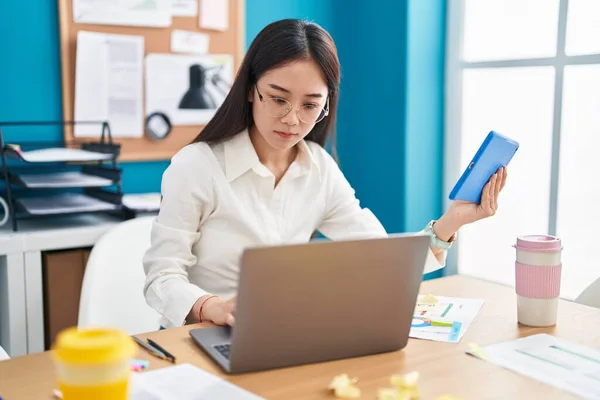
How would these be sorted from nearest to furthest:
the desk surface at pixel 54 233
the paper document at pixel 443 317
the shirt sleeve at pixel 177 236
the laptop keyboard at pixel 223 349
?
the laptop keyboard at pixel 223 349 < the paper document at pixel 443 317 < the shirt sleeve at pixel 177 236 < the desk surface at pixel 54 233

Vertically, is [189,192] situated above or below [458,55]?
below

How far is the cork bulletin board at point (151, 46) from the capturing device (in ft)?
7.82

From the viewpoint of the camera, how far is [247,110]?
1580 millimetres

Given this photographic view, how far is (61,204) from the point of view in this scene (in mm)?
2201

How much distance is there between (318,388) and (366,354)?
15 centimetres

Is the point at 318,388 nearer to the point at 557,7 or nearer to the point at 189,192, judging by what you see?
the point at 189,192

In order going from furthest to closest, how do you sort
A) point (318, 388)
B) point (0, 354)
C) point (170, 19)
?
point (170, 19) < point (0, 354) < point (318, 388)

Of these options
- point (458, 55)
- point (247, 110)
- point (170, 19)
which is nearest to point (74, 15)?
point (170, 19)

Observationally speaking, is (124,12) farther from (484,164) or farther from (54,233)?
(484,164)

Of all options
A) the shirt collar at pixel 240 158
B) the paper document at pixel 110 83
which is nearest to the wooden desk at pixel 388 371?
the shirt collar at pixel 240 158

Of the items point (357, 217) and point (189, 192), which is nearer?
point (189, 192)

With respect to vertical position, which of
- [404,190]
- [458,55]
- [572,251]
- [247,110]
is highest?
[458,55]

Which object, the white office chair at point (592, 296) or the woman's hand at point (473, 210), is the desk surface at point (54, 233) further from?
the white office chair at point (592, 296)

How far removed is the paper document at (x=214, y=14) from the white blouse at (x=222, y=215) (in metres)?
1.16
